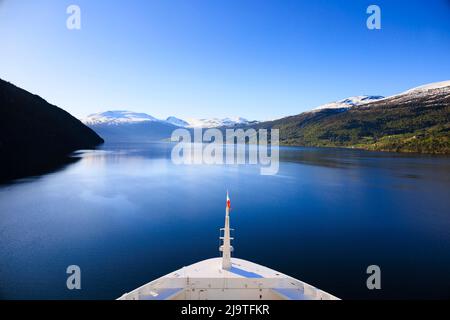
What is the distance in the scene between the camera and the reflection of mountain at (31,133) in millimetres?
72750

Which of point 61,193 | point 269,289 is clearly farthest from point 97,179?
point 269,289

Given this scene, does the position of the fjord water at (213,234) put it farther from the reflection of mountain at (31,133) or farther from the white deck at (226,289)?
the reflection of mountain at (31,133)

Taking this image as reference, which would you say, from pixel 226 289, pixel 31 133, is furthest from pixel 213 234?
pixel 31 133

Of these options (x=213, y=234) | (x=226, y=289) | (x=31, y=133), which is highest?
(x=31, y=133)

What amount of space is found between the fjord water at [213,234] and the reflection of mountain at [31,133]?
33.0 m

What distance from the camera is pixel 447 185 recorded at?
51.0 meters

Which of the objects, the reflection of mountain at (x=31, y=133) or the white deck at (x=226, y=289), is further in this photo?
the reflection of mountain at (x=31, y=133)

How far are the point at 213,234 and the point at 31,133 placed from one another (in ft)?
358

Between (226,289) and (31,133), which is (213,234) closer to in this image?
(226,289)

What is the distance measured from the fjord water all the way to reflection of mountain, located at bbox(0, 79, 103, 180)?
3297cm

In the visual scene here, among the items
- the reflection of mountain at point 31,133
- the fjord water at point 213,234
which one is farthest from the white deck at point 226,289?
the reflection of mountain at point 31,133

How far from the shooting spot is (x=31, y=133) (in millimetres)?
102938

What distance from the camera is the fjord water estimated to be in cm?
1648
